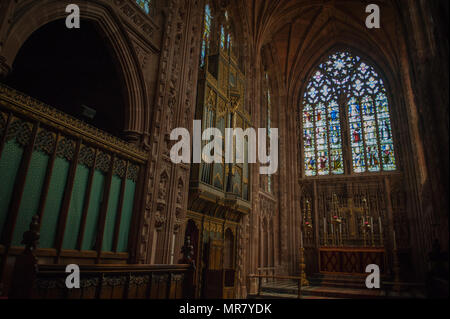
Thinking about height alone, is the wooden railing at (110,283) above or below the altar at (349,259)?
below

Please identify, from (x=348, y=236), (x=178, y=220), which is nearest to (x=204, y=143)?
(x=178, y=220)

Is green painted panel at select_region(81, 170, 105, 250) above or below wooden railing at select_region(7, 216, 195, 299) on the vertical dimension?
above

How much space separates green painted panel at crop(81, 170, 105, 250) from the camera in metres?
6.15

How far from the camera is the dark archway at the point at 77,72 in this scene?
7.52m

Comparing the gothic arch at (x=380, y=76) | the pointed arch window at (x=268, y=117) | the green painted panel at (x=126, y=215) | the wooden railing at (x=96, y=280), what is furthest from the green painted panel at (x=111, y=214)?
the gothic arch at (x=380, y=76)

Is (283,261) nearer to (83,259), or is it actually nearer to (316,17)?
(83,259)

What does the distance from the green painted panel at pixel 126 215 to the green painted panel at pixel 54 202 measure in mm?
1376

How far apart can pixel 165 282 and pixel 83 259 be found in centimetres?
185

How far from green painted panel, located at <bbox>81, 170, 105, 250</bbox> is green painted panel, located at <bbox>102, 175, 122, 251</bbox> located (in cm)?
20

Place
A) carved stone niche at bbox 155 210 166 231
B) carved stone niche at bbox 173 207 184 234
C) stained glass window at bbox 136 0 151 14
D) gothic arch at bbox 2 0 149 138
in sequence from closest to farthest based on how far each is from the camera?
gothic arch at bbox 2 0 149 138
carved stone niche at bbox 155 210 166 231
carved stone niche at bbox 173 207 184 234
stained glass window at bbox 136 0 151 14

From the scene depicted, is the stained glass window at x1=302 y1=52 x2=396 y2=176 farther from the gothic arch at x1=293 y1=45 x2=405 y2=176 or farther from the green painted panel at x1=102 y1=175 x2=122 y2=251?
the green painted panel at x1=102 y1=175 x2=122 y2=251

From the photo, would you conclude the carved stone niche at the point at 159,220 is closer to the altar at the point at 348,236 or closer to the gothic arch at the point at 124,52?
the gothic arch at the point at 124,52

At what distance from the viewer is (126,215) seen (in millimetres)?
6887

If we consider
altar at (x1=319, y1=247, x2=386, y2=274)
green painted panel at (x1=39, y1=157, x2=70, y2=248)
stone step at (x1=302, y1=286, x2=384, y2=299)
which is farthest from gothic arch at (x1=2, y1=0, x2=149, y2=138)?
altar at (x1=319, y1=247, x2=386, y2=274)
